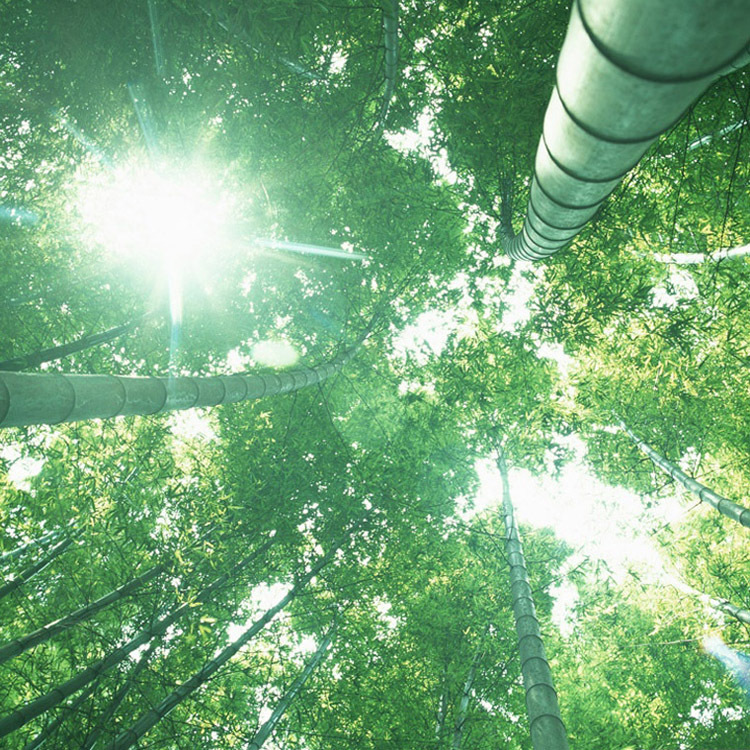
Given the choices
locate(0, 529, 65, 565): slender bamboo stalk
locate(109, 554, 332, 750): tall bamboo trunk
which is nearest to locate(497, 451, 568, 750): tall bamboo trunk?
locate(109, 554, 332, 750): tall bamboo trunk

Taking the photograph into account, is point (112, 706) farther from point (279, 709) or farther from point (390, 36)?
point (390, 36)

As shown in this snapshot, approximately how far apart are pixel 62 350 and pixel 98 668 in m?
3.15

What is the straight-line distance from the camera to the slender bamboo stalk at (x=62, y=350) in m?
3.59

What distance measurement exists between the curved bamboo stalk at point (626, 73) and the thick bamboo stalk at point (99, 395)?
7.10 ft

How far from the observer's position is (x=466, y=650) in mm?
5684

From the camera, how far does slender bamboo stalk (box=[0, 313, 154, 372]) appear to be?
3.59 m

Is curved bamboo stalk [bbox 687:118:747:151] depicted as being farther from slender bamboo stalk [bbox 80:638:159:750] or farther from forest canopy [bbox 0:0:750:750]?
slender bamboo stalk [bbox 80:638:159:750]

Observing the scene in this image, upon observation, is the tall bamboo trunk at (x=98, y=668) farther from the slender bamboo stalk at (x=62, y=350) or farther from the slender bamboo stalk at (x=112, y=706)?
the slender bamboo stalk at (x=62, y=350)

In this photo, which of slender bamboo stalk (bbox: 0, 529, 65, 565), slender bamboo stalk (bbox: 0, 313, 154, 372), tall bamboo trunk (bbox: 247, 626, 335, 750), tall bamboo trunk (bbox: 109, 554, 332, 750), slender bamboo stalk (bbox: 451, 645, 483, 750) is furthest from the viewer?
tall bamboo trunk (bbox: 247, 626, 335, 750)

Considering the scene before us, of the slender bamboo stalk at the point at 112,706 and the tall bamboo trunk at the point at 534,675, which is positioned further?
the slender bamboo stalk at the point at 112,706

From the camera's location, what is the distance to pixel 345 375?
5305mm

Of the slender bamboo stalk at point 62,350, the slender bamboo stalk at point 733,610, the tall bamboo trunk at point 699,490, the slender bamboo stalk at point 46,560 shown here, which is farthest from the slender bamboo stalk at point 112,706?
the slender bamboo stalk at point 733,610

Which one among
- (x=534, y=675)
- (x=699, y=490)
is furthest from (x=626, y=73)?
(x=699, y=490)

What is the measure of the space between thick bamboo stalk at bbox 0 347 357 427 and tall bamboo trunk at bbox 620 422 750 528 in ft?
16.5
